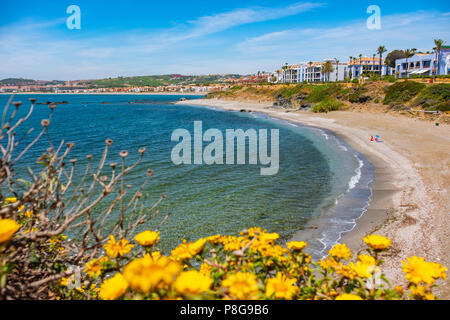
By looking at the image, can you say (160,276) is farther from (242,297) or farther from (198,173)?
(198,173)

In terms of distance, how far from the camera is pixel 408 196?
1322 cm

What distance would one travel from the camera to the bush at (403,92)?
141 feet

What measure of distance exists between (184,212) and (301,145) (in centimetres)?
1818

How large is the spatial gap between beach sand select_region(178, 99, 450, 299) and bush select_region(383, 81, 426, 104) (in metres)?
14.7

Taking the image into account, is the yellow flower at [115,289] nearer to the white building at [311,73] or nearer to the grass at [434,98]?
the grass at [434,98]

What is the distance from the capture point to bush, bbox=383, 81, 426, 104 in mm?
42869

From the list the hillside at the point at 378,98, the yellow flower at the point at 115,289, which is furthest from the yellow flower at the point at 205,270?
the hillside at the point at 378,98

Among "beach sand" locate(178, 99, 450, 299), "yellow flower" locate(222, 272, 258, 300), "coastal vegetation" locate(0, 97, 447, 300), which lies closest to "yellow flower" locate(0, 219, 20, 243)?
"coastal vegetation" locate(0, 97, 447, 300)

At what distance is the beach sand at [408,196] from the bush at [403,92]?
580 inches

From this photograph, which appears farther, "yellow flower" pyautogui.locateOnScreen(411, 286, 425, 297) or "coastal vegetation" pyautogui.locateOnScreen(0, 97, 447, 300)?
"yellow flower" pyautogui.locateOnScreen(411, 286, 425, 297)

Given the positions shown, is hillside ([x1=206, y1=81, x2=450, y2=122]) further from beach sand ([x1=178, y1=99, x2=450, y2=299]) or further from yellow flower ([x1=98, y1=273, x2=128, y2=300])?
yellow flower ([x1=98, y1=273, x2=128, y2=300])

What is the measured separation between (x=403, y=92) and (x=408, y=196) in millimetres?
37882
